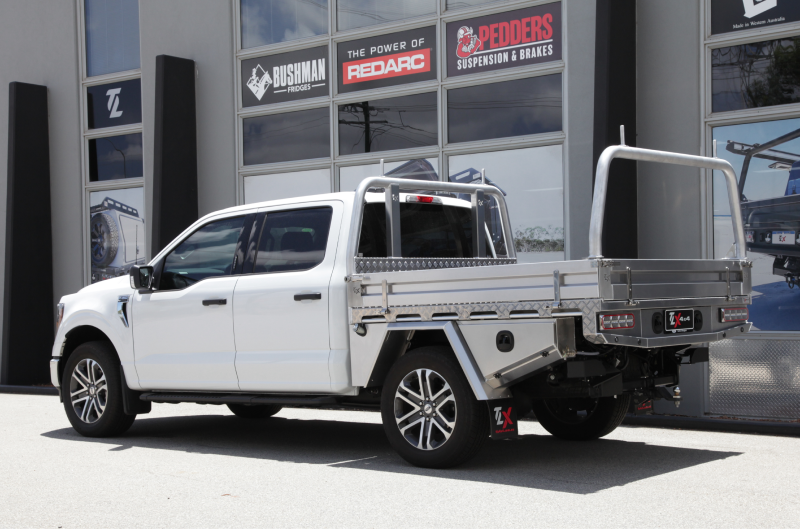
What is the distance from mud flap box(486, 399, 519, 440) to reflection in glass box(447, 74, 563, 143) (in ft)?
18.7

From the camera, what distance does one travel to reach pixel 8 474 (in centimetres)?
678

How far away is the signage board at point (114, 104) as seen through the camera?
1520 cm

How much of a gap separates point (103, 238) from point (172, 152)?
269 centimetres

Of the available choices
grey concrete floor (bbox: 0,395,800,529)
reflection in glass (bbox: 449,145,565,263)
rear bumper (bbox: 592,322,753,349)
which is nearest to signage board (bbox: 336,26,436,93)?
reflection in glass (bbox: 449,145,565,263)

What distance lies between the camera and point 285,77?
1370 centimetres

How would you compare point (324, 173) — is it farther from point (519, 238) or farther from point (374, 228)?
point (374, 228)

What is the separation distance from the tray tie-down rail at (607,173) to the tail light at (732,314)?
414 millimetres

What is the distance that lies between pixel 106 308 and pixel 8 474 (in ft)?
7.18

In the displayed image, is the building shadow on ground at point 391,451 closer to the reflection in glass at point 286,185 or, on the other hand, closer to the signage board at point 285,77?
the reflection in glass at point 286,185

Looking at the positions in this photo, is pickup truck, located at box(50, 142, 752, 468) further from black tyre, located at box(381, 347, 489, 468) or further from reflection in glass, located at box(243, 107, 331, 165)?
reflection in glass, located at box(243, 107, 331, 165)

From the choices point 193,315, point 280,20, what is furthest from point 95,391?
point 280,20

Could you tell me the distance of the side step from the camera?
7219 mm

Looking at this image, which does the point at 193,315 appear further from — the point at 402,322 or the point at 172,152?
the point at 172,152

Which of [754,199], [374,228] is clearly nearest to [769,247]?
[754,199]
